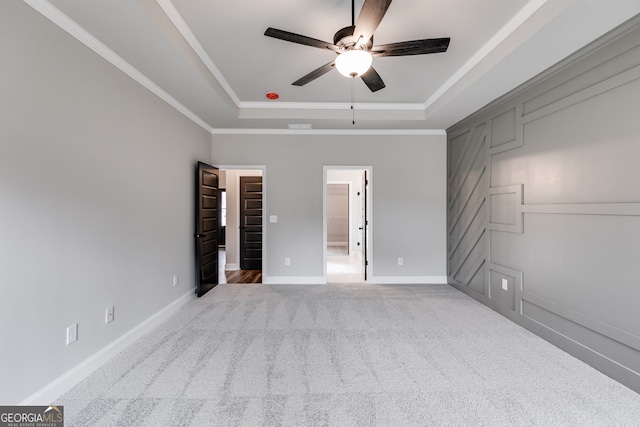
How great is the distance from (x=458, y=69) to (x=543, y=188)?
154 centimetres

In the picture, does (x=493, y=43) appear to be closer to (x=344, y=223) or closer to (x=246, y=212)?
(x=246, y=212)

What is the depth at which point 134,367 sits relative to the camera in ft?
7.33

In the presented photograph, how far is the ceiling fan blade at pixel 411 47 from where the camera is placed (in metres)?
1.93

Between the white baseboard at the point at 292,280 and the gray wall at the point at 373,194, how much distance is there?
0.02 metres

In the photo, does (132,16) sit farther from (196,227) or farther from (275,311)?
(275,311)

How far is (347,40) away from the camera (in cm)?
194

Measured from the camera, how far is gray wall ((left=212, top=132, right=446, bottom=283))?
15.4 ft

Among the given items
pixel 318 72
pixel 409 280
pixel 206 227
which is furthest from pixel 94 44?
pixel 409 280

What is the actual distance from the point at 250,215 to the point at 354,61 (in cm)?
435

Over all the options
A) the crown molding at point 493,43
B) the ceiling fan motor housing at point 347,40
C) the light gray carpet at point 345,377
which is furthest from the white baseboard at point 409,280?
the ceiling fan motor housing at point 347,40

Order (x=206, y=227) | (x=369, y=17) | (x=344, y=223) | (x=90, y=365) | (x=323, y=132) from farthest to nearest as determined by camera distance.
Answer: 1. (x=344, y=223)
2. (x=323, y=132)
3. (x=206, y=227)
4. (x=90, y=365)
5. (x=369, y=17)

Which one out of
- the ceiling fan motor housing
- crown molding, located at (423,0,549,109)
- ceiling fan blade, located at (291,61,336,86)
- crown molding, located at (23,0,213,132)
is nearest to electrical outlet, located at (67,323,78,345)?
crown molding, located at (23,0,213,132)

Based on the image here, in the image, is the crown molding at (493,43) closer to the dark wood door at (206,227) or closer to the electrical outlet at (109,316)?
the dark wood door at (206,227)

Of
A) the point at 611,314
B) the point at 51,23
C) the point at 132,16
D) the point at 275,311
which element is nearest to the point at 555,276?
the point at 611,314
